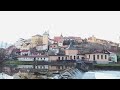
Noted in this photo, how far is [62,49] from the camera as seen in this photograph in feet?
17.8

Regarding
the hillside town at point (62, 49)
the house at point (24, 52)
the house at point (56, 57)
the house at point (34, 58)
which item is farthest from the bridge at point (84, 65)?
the house at point (24, 52)

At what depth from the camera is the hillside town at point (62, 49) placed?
17.7ft

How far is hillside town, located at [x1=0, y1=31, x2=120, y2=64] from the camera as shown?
17.7 ft

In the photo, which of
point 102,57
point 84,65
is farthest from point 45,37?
point 102,57

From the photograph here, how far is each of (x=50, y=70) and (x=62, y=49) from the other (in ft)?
1.22

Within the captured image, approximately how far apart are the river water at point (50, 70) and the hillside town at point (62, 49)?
0.12 metres

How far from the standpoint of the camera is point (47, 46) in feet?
17.9

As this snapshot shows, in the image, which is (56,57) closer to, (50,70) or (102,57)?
(50,70)

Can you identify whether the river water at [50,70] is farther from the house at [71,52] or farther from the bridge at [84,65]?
the house at [71,52]

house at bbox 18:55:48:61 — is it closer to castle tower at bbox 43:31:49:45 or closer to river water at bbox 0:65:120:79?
river water at bbox 0:65:120:79
